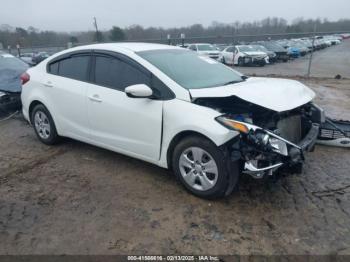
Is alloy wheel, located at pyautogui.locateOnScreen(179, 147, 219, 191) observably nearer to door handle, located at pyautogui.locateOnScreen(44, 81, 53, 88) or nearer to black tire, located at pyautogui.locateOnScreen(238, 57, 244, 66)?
door handle, located at pyautogui.locateOnScreen(44, 81, 53, 88)

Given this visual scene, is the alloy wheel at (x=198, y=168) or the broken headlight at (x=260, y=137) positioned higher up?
the broken headlight at (x=260, y=137)

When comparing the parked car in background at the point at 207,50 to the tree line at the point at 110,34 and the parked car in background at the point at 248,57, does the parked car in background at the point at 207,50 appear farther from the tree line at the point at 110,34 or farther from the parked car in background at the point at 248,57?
the tree line at the point at 110,34

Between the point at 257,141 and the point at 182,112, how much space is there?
848mm

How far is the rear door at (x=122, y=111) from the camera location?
377 cm

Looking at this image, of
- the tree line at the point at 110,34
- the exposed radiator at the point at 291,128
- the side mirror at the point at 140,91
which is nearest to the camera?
the side mirror at the point at 140,91

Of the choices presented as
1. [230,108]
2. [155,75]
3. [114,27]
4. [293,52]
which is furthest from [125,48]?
[114,27]

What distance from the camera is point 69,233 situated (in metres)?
3.04

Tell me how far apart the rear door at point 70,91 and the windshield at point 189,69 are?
1005mm

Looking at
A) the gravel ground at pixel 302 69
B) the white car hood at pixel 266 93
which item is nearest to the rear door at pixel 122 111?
the white car hood at pixel 266 93

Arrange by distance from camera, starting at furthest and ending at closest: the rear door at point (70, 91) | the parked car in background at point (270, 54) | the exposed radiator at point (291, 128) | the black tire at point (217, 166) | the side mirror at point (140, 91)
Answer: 1. the parked car in background at point (270, 54)
2. the rear door at point (70, 91)
3. the exposed radiator at point (291, 128)
4. the side mirror at point (140, 91)
5. the black tire at point (217, 166)

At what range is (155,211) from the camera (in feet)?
11.1

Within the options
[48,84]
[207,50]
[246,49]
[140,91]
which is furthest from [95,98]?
[207,50]

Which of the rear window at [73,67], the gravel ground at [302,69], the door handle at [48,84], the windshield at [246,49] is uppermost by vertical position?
the windshield at [246,49]

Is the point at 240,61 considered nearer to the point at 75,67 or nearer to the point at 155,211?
the point at 75,67
